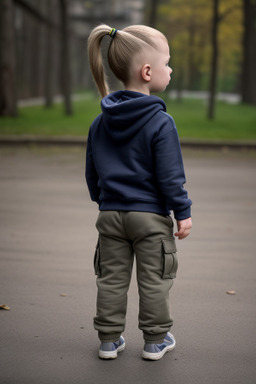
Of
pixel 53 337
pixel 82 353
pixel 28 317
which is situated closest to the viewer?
pixel 82 353

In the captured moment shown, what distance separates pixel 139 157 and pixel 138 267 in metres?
0.53

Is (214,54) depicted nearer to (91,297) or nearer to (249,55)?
(249,55)

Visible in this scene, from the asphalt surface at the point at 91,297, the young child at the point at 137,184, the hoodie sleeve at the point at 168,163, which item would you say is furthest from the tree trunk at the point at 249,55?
the hoodie sleeve at the point at 168,163

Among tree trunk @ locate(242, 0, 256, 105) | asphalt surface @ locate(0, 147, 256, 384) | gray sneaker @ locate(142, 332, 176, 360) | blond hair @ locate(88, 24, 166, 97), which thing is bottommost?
A: tree trunk @ locate(242, 0, 256, 105)

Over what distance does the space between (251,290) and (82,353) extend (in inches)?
60.8

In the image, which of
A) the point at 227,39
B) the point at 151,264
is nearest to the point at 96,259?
the point at 151,264

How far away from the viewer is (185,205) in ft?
10.1

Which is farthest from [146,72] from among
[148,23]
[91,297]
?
[148,23]

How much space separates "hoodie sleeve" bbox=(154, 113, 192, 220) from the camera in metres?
3.01

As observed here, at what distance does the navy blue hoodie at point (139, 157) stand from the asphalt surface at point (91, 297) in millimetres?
756

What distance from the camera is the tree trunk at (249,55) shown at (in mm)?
31375

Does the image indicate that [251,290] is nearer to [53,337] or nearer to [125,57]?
[53,337]

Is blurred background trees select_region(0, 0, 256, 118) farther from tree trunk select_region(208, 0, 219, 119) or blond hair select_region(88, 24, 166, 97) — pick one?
blond hair select_region(88, 24, 166, 97)

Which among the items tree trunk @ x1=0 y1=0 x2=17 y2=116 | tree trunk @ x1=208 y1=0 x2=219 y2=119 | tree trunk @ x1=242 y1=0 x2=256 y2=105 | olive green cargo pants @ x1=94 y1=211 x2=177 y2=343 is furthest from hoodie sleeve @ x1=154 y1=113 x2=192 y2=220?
tree trunk @ x1=242 y1=0 x2=256 y2=105
